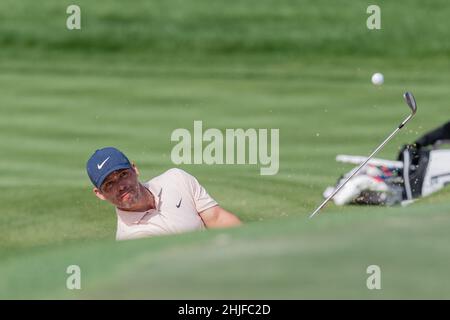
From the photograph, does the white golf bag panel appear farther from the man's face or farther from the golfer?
the man's face

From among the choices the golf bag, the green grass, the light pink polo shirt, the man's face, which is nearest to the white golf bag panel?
the golf bag

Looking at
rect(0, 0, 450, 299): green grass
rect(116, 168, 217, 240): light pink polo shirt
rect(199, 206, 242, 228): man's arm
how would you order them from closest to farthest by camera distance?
rect(0, 0, 450, 299): green grass < rect(116, 168, 217, 240): light pink polo shirt < rect(199, 206, 242, 228): man's arm

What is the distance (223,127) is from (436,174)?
13.0 feet

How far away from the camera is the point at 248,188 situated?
10727 mm

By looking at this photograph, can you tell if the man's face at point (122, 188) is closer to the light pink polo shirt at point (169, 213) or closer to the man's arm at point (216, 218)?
the light pink polo shirt at point (169, 213)

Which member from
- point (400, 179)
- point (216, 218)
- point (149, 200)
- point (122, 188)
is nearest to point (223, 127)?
point (400, 179)

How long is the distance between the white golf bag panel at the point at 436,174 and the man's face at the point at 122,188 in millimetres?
3597

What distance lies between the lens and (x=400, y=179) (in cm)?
1050

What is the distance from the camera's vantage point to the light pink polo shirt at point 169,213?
760 cm

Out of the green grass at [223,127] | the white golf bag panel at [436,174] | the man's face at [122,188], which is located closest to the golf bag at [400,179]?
the white golf bag panel at [436,174]

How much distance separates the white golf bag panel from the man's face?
3597 millimetres

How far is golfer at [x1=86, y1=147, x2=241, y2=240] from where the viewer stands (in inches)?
293
